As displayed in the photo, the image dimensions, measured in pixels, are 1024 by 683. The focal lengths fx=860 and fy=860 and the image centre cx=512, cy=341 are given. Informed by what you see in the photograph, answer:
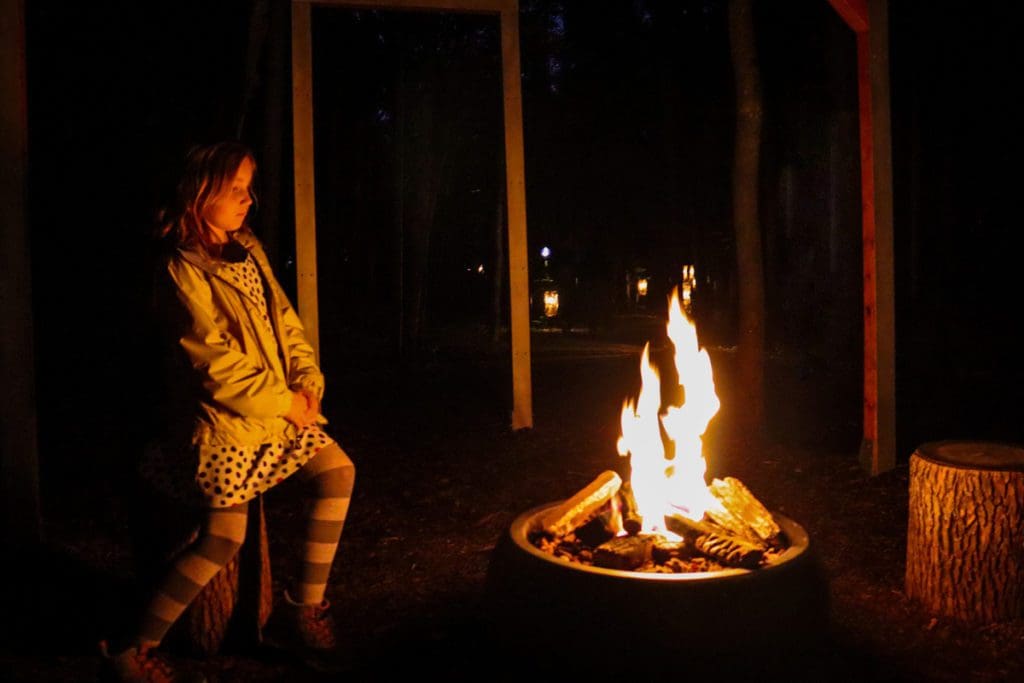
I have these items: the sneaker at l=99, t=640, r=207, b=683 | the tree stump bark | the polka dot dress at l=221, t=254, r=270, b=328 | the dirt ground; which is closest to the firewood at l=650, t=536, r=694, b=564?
the dirt ground

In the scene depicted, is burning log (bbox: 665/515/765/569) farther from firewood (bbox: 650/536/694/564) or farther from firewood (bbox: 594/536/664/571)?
firewood (bbox: 594/536/664/571)

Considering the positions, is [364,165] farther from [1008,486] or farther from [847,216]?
[1008,486]

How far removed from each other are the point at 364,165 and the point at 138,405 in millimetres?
21345

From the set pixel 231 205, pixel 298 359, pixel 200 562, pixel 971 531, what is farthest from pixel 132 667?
pixel 971 531

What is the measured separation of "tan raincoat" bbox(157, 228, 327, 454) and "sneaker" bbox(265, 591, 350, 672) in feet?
2.39

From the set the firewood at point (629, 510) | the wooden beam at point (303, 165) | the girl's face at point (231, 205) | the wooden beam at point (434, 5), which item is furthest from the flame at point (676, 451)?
the wooden beam at point (434, 5)

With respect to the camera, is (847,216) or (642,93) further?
(642,93)

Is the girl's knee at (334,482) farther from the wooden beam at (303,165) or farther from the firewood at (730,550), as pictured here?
the wooden beam at (303,165)

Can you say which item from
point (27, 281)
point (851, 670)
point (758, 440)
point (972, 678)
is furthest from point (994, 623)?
point (27, 281)

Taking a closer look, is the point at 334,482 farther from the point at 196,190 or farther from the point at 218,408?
the point at 196,190

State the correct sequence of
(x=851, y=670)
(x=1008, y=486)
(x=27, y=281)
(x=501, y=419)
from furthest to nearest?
(x=501, y=419) → (x=27, y=281) → (x=1008, y=486) → (x=851, y=670)

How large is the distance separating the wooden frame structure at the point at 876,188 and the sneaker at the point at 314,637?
395 cm

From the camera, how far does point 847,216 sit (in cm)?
1099

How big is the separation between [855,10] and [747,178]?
5.23ft
